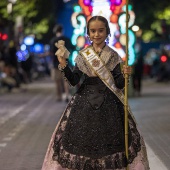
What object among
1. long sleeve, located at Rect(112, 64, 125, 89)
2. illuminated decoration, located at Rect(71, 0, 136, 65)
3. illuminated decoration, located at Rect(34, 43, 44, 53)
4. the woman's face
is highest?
the woman's face

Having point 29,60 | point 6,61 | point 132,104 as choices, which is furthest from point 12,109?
point 29,60

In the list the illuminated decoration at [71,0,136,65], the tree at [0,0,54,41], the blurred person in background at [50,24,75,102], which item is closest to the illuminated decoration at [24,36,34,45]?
the tree at [0,0,54,41]

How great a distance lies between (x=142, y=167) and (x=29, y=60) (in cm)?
3253

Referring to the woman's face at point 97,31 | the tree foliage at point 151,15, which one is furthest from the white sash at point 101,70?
the tree foliage at point 151,15

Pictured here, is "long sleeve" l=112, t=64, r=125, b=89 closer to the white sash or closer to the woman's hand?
the white sash

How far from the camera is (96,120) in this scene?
751 cm

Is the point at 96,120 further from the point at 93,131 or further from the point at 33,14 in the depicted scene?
the point at 33,14

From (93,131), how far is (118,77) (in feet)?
1.91

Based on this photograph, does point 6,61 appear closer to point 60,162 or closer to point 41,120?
point 41,120

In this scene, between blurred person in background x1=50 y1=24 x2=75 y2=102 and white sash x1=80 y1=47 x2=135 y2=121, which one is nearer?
white sash x1=80 y1=47 x2=135 y2=121

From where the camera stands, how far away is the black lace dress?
744 cm

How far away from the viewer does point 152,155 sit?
10539 mm

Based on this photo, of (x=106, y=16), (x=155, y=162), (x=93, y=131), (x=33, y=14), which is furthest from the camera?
(x=33, y=14)

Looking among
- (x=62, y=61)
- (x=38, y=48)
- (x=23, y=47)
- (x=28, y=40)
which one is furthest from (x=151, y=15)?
(x=62, y=61)
